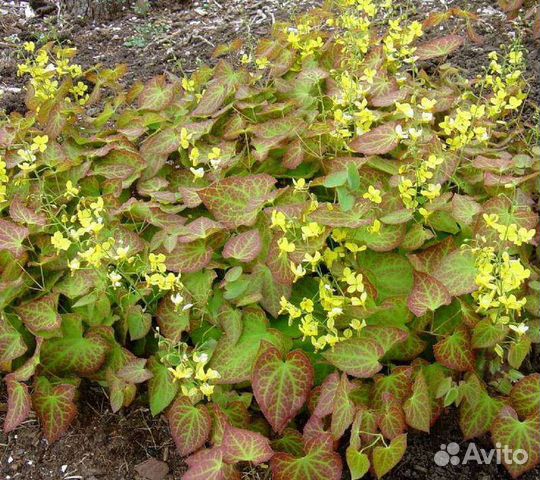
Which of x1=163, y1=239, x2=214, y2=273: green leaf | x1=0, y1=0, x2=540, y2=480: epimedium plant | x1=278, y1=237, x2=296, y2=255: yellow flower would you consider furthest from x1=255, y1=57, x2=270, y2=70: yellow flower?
x1=278, y1=237, x2=296, y2=255: yellow flower

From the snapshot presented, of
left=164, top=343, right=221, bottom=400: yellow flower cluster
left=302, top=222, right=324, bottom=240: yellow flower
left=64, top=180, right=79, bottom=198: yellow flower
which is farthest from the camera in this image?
left=64, top=180, right=79, bottom=198: yellow flower

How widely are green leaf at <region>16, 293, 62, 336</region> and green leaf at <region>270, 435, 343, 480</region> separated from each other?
0.79 m

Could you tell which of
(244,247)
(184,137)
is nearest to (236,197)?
(244,247)

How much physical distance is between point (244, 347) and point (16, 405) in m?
0.68

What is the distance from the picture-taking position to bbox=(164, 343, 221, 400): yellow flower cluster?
1.89 meters

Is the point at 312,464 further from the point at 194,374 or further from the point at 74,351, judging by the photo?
the point at 74,351

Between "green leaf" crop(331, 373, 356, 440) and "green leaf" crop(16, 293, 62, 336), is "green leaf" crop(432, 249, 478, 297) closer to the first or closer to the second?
"green leaf" crop(331, 373, 356, 440)

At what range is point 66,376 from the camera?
223 centimetres

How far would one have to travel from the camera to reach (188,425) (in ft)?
6.47

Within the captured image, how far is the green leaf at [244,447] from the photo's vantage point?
5.93 feet

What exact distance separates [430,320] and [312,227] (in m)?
0.44

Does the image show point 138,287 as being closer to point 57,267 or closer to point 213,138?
point 57,267

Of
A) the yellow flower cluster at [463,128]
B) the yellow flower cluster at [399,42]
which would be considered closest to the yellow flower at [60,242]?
the yellow flower cluster at [463,128]

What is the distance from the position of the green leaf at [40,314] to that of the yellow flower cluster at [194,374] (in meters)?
0.42
